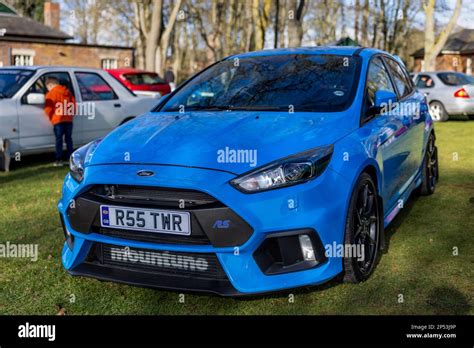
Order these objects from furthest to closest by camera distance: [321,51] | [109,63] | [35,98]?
1. [109,63]
2. [35,98]
3. [321,51]

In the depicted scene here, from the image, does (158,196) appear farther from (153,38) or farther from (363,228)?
(153,38)

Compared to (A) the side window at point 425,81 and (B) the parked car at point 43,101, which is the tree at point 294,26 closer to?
(A) the side window at point 425,81

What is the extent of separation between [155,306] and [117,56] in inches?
1276

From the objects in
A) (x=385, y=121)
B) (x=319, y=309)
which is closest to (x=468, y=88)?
(x=385, y=121)

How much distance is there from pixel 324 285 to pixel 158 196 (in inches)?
51.7

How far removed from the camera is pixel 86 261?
133 inches

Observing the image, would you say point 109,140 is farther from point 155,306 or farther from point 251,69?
point 251,69

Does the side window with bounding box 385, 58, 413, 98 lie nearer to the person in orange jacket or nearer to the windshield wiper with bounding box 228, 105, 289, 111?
the windshield wiper with bounding box 228, 105, 289, 111

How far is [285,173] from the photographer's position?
308 centimetres

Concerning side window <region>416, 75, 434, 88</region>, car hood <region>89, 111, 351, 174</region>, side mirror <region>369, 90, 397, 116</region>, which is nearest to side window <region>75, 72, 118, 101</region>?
car hood <region>89, 111, 351, 174</region>

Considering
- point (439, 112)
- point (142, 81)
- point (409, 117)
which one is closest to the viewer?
point (409, 117)

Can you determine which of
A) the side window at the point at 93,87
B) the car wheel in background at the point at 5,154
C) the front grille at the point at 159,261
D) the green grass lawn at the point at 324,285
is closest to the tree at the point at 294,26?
the side window at the point at 93,87

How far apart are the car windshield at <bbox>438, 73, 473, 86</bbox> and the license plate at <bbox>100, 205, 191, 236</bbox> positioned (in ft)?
50.4

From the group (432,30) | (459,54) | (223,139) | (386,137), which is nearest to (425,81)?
(432,30)
